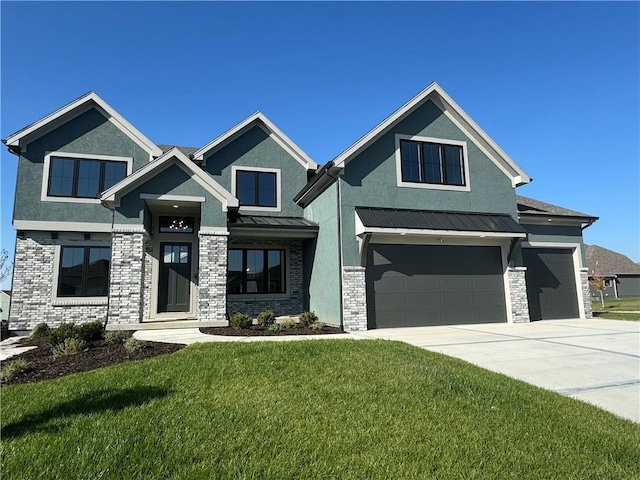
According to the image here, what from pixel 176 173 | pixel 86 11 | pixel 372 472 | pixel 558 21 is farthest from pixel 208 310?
pixel 558 21

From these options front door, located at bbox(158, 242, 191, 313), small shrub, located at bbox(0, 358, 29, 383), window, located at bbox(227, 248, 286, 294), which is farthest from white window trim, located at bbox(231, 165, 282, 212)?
small shrub, located at bbox(0, 358, 29, 383)

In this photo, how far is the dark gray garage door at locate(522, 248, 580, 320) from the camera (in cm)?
1473

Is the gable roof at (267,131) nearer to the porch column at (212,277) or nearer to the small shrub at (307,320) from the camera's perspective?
the porch column at (212,277)

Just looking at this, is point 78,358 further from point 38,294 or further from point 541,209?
point 541,209

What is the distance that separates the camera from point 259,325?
1201 cm

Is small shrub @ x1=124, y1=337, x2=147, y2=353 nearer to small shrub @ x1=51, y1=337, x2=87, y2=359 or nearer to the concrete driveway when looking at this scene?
small shrub @ x1=51, y1=337, x2=87, y2=359

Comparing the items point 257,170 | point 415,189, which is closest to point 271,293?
point 257,170

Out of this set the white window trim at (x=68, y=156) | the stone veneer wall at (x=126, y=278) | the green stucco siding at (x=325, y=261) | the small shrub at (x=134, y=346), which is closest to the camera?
the small shrub at (x=134, y=346)

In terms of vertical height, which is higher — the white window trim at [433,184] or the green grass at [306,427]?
the white window trim at [433,184]

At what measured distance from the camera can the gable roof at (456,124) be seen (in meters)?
12.8

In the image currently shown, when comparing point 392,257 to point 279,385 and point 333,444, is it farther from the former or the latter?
point 333,444

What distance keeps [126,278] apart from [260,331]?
4.67 meters

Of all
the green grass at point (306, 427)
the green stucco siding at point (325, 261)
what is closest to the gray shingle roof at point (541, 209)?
the green stucco siding at point (325, 261)

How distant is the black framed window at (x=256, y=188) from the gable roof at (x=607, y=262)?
42.4 metres
